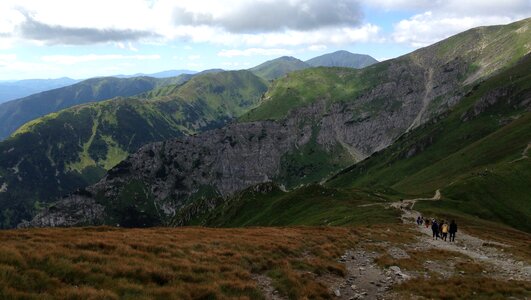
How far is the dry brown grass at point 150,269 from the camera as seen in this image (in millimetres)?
16984

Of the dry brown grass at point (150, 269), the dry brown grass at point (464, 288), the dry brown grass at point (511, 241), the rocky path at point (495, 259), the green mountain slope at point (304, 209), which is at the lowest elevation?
the green mountain slope at point (304, 209)

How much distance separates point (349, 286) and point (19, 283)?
19.0 m

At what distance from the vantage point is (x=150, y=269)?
21453 mm

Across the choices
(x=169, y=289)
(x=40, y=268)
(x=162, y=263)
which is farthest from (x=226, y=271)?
(x=40, y=268)

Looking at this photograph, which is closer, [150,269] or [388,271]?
[150,269]

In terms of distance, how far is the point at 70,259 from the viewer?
2062 cm

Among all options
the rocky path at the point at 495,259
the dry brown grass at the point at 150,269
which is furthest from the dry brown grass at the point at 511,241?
the dry brown grass at the point at 150,269

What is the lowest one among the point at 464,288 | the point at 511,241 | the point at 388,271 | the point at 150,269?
the point at 511,241

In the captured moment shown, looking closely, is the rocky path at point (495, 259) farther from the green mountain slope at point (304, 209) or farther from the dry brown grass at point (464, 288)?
the green mountain slope at point (304, 209)

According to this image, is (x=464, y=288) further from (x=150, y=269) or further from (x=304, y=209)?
(x=304, y=209)

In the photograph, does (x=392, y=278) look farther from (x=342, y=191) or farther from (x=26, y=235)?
(x=342, y=191)

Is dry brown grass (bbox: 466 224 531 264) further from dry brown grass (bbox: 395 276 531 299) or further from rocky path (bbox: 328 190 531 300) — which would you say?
dry brown grass (bbox: 395 276 531 299)

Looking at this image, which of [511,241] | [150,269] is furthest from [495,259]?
[150,269]

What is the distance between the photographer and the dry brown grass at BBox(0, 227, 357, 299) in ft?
55.7
